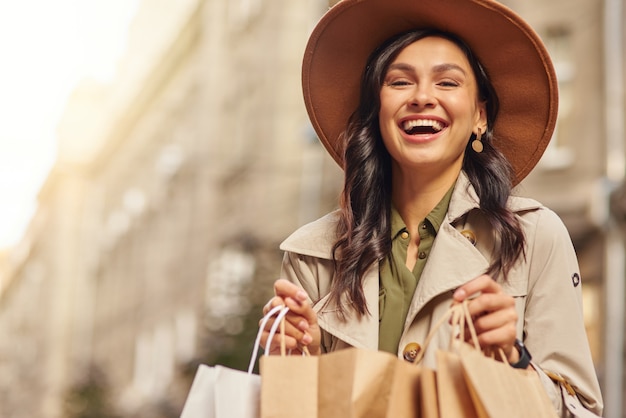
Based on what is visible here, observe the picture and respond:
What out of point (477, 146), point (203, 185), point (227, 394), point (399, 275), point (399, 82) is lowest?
point (227, 394)

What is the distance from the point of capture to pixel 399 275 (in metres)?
2.55

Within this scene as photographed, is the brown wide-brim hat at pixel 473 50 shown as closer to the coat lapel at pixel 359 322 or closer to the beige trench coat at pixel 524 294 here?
the beige trench coat at pixel 524 294

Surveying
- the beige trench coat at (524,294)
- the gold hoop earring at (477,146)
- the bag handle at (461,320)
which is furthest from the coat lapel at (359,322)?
the gold hoop earring at (477,146)

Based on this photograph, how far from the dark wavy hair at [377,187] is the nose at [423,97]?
5.0 inches

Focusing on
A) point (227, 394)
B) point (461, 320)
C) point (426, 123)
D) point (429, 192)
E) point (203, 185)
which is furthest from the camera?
point (203, 185)

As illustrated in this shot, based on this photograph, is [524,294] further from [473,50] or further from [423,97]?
[473,50]

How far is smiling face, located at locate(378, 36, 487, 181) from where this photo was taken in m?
2.51

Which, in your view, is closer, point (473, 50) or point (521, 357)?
point (521, 357)

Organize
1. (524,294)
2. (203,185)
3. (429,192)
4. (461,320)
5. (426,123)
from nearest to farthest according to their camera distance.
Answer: (461,320), (524,294), (426,123), (429,192), (203,185)

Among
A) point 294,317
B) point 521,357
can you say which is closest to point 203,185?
point 294,317

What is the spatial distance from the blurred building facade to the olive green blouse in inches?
418

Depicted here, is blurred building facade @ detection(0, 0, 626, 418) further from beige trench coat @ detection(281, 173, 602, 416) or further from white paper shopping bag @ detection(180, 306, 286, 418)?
white paper shopping bag @ detection(180, 306, 286, 418)

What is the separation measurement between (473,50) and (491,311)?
0.68 m

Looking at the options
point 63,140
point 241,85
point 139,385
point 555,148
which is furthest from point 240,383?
point 63,140
